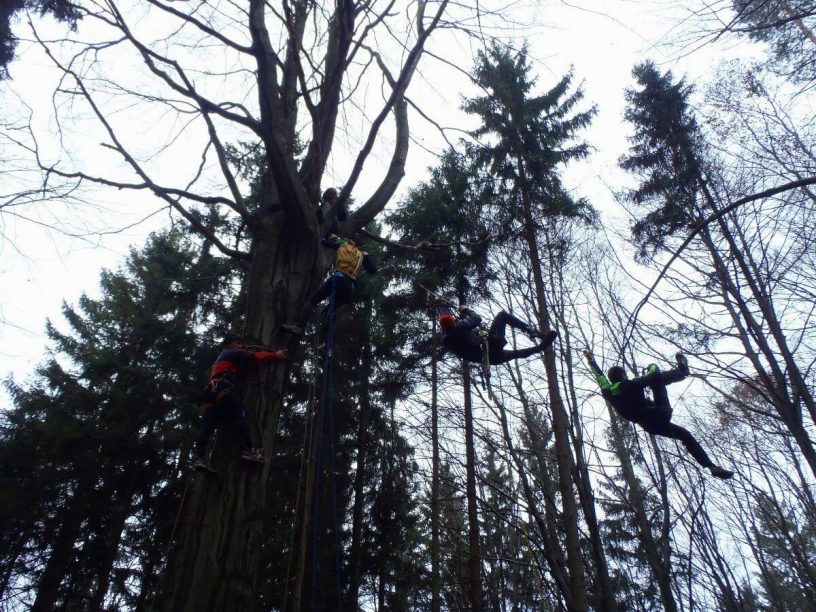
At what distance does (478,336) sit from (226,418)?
3.74m

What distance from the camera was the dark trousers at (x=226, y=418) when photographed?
10.6ft

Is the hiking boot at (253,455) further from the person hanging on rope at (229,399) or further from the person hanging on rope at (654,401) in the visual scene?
the person hanging on rope at (654,401)

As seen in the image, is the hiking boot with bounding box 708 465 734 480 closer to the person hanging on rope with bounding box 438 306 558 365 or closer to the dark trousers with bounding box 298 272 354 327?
the person hanging on rope with bounding box 438 306 558 365

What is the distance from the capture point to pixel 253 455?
3.18 metres

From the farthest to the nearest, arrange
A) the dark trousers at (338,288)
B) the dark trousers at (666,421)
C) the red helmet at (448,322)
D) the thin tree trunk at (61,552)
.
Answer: the thin tree trunk at (61,552)
the red helmet at (448,322)
the dark trousers at (666,421)
the dark trousers at (338,288)

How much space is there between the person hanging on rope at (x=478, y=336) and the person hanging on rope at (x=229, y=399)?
3141mm

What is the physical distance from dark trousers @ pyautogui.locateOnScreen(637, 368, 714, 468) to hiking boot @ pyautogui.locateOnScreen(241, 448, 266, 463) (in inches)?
204

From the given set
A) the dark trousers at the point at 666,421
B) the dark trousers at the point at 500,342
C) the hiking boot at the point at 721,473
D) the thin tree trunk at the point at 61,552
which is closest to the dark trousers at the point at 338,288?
the dark trousers at the point at 500,342

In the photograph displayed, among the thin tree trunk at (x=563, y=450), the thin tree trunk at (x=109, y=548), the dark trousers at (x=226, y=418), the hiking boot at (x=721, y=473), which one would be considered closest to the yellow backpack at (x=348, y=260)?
the dark trousers at (x=226, y=418)

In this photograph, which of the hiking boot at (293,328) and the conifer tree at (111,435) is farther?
the conifer tree at (111,435)

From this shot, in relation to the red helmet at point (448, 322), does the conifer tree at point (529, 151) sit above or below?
above

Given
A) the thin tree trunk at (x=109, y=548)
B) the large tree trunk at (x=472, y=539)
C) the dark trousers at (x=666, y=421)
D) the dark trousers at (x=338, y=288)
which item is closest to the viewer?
the dark trousers at (x=338, y=288)

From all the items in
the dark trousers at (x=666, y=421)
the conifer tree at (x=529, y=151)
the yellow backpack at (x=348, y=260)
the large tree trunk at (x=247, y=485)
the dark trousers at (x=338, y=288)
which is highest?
the conifer tree at (x=529, y=151)

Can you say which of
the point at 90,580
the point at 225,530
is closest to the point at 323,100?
the point at 225,530
